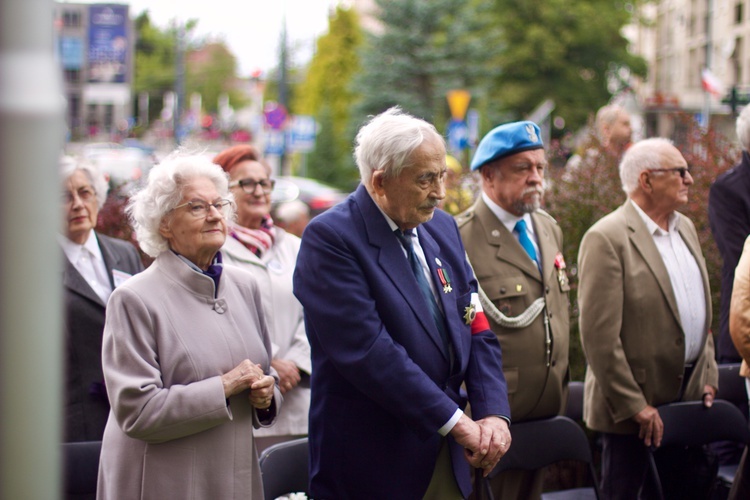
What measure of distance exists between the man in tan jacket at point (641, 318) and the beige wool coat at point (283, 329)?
1364 mm

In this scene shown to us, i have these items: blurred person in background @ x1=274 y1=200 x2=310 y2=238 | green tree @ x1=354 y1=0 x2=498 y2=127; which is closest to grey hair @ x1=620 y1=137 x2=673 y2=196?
blurred person in background @ x1=274 y1=200 x2=310 y2=238

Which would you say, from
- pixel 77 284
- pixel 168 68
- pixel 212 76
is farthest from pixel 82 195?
pixel 212 76

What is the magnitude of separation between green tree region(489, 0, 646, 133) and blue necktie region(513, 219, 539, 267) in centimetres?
3684

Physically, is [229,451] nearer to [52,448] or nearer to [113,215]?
[52,448]

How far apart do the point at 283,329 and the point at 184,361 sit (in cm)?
130

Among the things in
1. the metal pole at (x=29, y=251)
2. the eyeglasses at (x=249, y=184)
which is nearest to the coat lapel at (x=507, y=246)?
the eyeglasses at (x=249, y=184)

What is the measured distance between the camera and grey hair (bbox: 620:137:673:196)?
4516mm

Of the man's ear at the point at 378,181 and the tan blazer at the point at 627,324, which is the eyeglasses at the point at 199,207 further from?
the tan blazer at the point at 627,324

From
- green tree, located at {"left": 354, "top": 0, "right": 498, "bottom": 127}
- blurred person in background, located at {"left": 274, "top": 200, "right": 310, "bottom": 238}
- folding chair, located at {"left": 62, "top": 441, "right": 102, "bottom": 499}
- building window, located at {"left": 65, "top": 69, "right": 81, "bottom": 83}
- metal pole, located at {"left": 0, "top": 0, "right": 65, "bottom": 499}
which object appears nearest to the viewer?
metal pole, located at {"left": 0, "top": 0, "right": 65, "bottom": 499}

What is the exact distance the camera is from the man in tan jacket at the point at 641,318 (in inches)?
171

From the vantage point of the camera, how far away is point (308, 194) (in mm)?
26734

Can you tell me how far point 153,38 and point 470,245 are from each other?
78.7m

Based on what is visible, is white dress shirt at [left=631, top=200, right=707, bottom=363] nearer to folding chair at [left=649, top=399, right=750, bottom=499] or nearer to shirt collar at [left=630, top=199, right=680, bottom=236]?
shirt collar at [left=630, top=199, right=680, bottom=236]

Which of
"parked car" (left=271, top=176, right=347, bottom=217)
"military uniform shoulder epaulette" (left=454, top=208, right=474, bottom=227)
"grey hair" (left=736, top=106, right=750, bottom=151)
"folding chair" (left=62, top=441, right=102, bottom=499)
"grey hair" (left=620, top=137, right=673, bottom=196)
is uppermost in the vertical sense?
"grey hair" (left=736, top=106, right=750, bottom=151)
